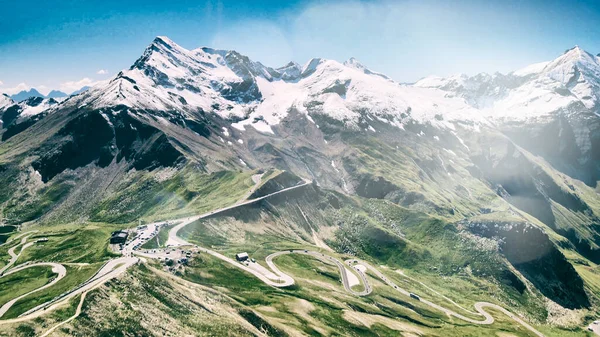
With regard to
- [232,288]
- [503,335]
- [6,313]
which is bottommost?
[503,335]

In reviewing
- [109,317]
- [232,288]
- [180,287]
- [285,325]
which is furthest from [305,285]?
[109,317]

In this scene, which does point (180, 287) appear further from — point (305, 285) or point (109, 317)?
point (305, 285)

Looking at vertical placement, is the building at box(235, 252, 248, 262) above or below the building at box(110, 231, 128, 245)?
below

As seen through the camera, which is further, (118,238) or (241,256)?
(241,256)

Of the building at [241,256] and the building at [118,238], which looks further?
the building at [241,256]

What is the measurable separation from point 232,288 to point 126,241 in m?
62.6

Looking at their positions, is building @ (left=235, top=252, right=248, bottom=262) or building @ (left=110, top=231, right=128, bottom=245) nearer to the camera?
building @ (left=110, top=231, right=128, bottom=245)

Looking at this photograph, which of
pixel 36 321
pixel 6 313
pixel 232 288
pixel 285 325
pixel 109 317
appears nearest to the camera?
pixel 36 321

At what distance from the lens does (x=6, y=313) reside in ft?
380

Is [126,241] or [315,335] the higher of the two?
Answer: [126,241]

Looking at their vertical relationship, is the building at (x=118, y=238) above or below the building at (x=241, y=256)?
above

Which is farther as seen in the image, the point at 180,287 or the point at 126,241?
the point at 126,241

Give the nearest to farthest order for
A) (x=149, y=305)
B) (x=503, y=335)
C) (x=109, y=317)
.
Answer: (x=109, y=317) < (x=149, y=305) < (x=503, y=335)

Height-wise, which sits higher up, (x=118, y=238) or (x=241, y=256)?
(x=118, y=238)
